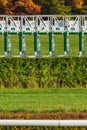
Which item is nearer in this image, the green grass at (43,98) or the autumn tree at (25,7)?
the green grass at (43,98)

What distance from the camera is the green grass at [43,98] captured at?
10.2 meters

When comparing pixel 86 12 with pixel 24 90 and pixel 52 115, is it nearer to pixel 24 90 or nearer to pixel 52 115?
pixel 24 90

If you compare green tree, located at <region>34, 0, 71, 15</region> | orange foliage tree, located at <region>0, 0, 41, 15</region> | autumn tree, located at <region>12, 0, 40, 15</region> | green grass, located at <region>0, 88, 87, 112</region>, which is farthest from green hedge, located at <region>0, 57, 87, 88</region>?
green tree, located at <region>34, 0, 71, 15</region>

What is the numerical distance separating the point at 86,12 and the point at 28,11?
5.66 meters

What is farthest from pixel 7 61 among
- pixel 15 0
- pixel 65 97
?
pixel 15 0

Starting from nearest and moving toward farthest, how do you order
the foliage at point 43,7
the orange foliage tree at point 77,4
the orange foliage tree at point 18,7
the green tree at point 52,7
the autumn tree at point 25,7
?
the orange foliage tree at point 18,7
the foliage at point 43,7
the autumn tree at point 25,7
the green tree at point 52,7
the orange foliage tree at point 77,4

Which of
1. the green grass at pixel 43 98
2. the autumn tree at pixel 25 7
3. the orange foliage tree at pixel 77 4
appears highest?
the green grass at pixel 43 98

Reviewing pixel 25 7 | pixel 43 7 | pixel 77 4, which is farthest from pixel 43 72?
pixel 77 4

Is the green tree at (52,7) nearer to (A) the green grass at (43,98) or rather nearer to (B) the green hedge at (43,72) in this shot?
(B) the green hedge at (43,72)

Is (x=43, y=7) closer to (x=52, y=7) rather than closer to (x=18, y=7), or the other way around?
(x=52, y=7)

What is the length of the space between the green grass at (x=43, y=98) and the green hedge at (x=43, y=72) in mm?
1135

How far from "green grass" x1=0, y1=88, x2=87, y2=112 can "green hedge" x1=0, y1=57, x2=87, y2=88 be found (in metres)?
1.13

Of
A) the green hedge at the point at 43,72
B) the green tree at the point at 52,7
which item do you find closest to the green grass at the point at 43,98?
the green hedge at the point at 43,72

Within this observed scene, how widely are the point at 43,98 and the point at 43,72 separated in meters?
2.67
